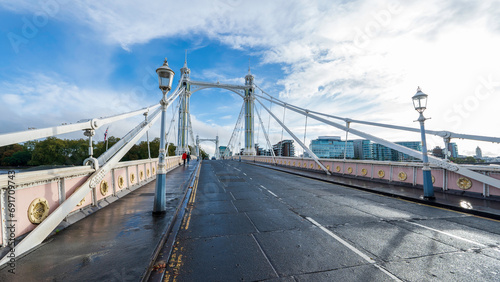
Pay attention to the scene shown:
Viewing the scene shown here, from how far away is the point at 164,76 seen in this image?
6566 mm

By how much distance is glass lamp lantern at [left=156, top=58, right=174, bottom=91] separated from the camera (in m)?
6.45

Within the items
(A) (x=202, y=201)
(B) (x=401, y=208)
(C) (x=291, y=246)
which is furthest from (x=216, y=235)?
(B) (x=401, y=208)

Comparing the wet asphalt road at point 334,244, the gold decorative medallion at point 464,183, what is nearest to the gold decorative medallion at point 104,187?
the wet asphalt road at point 334,244

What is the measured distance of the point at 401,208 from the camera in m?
7.40

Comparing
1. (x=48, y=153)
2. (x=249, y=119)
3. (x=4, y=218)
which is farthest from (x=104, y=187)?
(x=48, y=153)

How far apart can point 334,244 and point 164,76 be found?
6412mm

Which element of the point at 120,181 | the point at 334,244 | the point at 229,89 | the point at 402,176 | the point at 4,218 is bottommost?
the point at 334,244

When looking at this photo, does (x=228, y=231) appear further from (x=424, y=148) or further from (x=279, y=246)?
(x=424, y=148)

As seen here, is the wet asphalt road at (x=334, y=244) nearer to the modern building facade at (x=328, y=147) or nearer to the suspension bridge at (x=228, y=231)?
the suspension bridge at (x=228, y=231)

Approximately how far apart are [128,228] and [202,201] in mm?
3705

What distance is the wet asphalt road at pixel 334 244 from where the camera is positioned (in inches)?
133

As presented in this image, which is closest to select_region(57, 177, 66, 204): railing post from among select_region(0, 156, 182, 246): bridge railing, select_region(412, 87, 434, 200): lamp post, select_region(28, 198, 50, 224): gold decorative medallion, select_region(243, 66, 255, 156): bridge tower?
select_region(0, 156, 182, 246): bridge railing

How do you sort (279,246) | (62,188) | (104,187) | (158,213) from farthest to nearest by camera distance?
(104,187) → (158,213) → (62,188) → (279,246)

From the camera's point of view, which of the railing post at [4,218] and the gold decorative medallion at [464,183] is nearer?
the railing post at [4,218]
